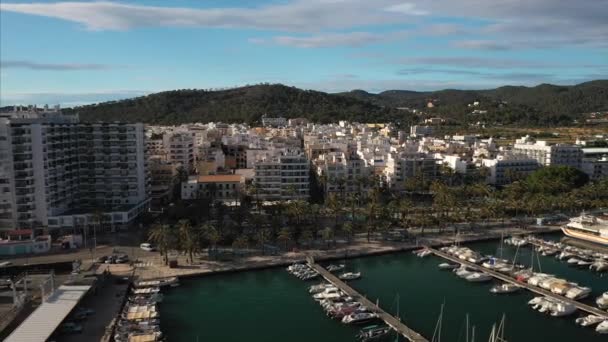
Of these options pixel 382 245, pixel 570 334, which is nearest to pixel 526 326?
pixel 570 334

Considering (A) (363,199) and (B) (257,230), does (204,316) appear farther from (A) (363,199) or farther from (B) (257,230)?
(A) (363,199)

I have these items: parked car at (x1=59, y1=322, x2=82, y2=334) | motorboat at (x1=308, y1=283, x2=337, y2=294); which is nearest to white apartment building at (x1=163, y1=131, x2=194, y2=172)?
motorboat at (x1=308, y1=283, x2=337, y2=294)

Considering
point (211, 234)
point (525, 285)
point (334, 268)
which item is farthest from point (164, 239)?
point (525, 285)

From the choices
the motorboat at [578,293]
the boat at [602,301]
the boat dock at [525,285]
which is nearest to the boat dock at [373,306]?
the boat dock at [525,285]

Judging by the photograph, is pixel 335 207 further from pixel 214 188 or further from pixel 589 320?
pixel 589 320

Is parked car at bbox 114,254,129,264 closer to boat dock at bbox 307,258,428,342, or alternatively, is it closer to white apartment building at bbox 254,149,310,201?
boat dock at bbox 307,258,428,342

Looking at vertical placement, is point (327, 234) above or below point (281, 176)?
below

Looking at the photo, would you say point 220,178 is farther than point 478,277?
Yes

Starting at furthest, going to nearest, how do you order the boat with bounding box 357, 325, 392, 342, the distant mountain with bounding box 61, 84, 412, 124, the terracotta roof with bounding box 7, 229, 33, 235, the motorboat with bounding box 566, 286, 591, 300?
the distant mountain with bounding box 61, 84, 412, 124
the terracotta roof with bounding box 7, 229, 33, 235
the motorboat with bounding box 566, 286, 591, 300
the boat with bounding box 357, 325, 392, 342
